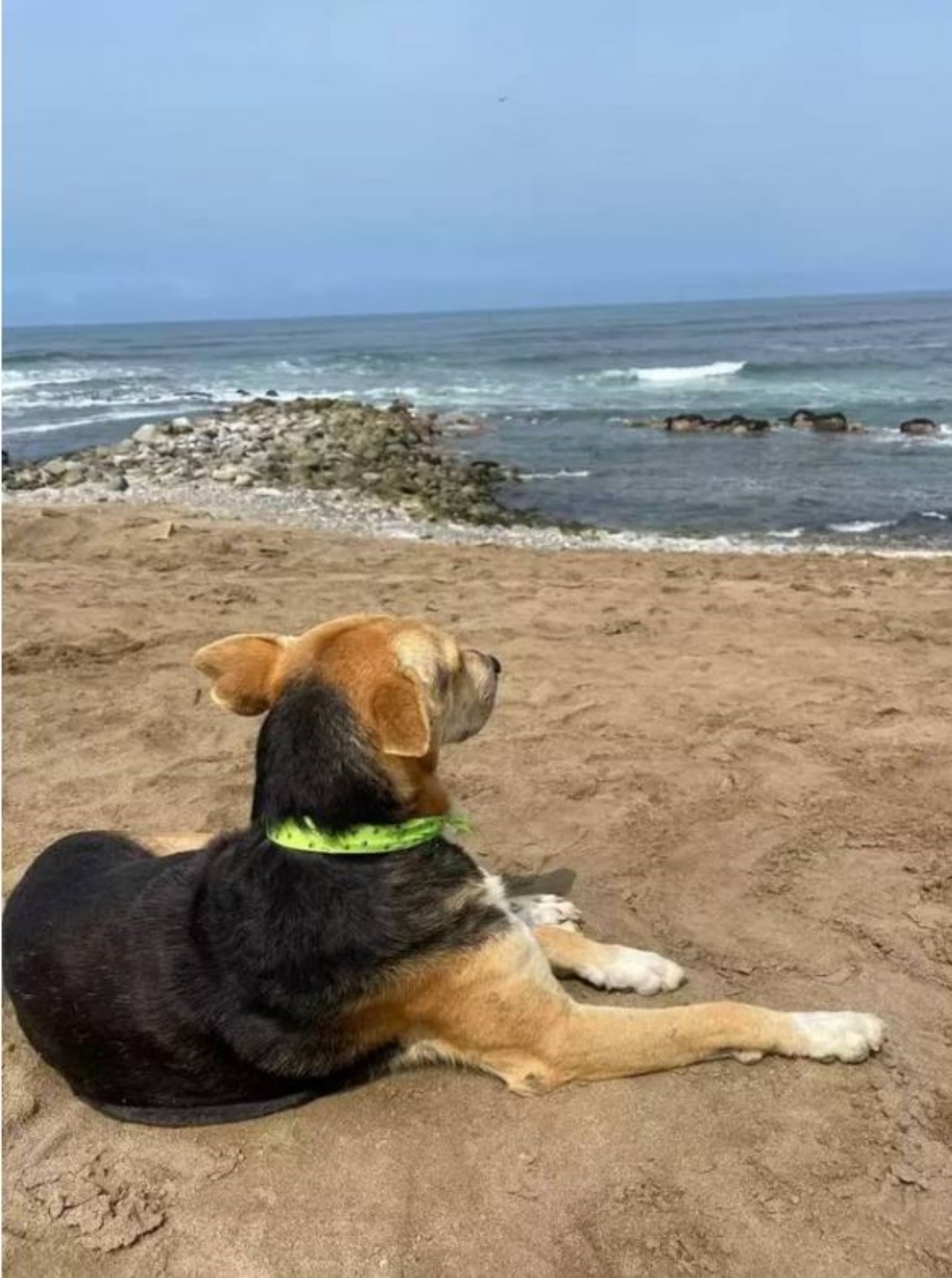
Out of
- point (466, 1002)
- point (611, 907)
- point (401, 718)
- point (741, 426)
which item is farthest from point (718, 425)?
point (401, 718)

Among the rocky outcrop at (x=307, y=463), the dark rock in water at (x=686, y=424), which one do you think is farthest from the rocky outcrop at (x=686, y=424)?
the rocky outcrop at (x=307, y=463)

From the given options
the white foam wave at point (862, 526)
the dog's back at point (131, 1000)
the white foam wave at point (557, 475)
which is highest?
the dog's back at point (131, 1000)

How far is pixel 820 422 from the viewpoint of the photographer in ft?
92.5

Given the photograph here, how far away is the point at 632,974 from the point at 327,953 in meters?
1.47

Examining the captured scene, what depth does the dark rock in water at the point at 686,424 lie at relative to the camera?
29.0 metres

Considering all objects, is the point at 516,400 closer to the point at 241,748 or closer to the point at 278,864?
the point at 241,748

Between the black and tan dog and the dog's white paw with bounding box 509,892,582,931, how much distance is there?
81cm

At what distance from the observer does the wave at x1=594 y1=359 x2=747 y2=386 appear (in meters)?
44.6

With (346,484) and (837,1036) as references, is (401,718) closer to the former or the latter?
(837,1036)

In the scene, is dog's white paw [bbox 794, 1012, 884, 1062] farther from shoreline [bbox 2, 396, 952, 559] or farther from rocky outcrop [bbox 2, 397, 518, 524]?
rocky outcrop [bbox 2, 397, 518, 524]

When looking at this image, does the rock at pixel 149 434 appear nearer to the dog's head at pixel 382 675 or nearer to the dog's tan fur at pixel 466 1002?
the dog's head at pixel 382 675

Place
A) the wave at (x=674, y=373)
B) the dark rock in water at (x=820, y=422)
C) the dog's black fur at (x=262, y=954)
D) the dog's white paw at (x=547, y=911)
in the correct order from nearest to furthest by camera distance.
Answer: the dog's black fur at (x=262, y=954), the dog's white paw at (x=547, y=911), the dark rock in water at (x=820, y=422), the wave at (x=674, y=373)

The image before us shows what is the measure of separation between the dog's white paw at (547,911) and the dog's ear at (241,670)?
60.0 inches

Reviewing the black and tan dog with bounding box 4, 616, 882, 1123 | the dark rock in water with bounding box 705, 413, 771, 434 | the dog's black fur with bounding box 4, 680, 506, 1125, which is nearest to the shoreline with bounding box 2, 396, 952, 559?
the dark rock in water with bounding box 705, 413, 771, 434
